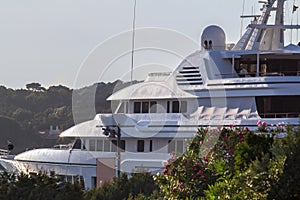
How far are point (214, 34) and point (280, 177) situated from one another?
85.5 feet

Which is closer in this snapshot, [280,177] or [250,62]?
[280,177]

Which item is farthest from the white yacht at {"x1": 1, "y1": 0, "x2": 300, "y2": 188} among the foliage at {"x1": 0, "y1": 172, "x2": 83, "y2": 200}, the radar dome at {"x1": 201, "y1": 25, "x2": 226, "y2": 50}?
the foliage at {"x1": 0, "y1": 172, "x2": 83, "y2": 200}

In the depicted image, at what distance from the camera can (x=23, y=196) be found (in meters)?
21.8

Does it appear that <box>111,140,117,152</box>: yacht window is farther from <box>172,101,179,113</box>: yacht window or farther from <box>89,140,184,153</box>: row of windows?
<box>172,101,179,113</box>: yacht window

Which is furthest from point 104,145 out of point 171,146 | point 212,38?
point 212,38

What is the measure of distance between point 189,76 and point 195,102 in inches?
48.9

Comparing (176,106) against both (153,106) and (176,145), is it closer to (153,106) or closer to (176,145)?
(153,106)

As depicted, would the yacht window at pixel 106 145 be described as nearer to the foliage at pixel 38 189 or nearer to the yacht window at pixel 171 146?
the yacht window at pixel 171 146

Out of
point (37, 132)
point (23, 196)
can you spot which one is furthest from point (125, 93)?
point (37, 132)

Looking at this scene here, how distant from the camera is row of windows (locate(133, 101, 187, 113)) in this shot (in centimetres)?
3608

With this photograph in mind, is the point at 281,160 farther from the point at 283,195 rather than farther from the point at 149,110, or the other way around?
the point at 149,110

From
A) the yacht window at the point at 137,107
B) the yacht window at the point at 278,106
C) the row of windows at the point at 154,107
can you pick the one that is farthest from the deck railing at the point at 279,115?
the yacht window at the point at 137,107

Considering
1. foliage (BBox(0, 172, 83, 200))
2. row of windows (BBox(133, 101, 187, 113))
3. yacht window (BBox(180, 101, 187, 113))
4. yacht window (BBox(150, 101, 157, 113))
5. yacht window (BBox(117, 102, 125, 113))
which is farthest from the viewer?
yacht window (BBox(117, 102, 125, 113))

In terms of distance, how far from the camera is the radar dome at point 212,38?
38.6 m
